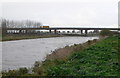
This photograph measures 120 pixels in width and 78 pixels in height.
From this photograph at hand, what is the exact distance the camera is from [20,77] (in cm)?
1208

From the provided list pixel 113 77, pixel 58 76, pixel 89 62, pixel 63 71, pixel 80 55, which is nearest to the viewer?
pixel 113 77

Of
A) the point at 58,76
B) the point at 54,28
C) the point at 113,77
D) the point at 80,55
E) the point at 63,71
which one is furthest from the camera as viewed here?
the point at 54,28

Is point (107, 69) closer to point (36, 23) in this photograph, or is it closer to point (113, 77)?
point (113, 77)

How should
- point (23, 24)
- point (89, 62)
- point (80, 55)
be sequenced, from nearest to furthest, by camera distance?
point (89, 62), point (80, 55), point (23, 24)

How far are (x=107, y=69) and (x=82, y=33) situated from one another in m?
133

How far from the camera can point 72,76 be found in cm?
1112

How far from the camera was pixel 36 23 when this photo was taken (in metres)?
197

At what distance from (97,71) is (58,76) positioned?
2.31 m

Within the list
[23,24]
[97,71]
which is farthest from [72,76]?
[23,24]

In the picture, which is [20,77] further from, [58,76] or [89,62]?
[89,62]

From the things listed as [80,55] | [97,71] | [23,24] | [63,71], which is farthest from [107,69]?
[23,24]

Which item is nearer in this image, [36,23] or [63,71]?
[63,71]

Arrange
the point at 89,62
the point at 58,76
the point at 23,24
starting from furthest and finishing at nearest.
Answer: the point at 23,24, the point at 89,62, the point at 58,76

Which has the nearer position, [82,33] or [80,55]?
[80,55]
